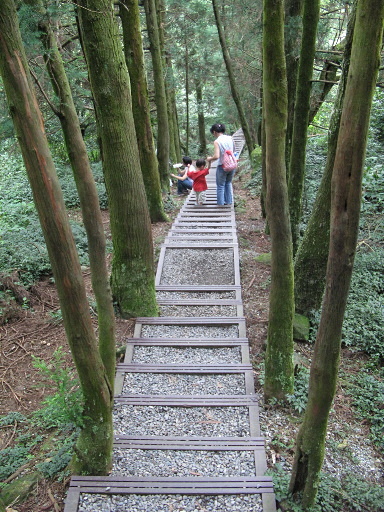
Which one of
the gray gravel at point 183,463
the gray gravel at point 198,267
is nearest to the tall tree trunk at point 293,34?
the gray gravel at point 198,267

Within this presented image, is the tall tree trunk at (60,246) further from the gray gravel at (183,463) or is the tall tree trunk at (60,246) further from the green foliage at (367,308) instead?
the green foliage at (367,308)

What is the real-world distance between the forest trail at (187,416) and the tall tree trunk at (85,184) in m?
0.83

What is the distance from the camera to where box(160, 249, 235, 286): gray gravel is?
6.91m

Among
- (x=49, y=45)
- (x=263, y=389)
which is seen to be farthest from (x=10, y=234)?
(x=263, y=389)

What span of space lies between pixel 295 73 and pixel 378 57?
17.2ft

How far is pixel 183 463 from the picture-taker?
3.56m

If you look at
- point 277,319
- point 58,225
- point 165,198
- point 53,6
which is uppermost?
point 53,6

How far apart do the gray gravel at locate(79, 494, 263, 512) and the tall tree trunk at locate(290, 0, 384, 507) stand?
1.77ft

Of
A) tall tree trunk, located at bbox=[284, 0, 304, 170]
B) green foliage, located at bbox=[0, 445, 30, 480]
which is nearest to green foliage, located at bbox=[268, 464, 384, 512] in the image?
green foliage, located at bbox=[0, 445, 30, 480]

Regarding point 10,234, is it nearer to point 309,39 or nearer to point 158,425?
point 158,425

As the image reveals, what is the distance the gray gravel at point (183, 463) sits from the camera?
3.47 m

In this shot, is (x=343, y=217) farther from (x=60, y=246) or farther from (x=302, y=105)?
(x=302, y=105)

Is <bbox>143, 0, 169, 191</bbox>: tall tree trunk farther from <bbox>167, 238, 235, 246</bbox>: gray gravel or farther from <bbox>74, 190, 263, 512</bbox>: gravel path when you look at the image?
<bbox>74, 190, 263, 512</bbox>: gravel path

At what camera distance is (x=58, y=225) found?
8.70ft
